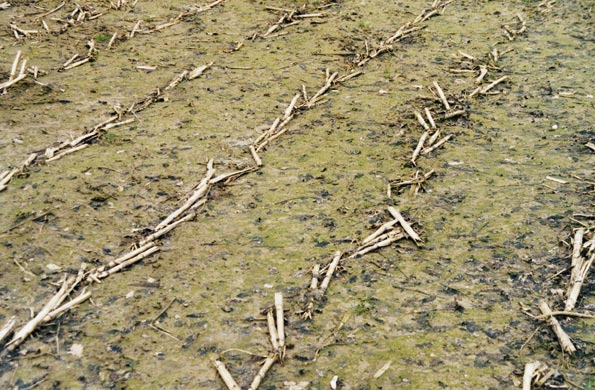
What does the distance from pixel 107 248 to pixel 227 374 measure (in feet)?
6.17

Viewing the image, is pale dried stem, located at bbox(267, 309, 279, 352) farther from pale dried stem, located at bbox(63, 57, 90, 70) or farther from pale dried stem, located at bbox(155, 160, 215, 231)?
pale dried stem, located at bbox(63, 57, 90, 70)

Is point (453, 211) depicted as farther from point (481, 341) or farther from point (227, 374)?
point (227, 374)

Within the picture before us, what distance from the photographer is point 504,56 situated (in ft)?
28.5

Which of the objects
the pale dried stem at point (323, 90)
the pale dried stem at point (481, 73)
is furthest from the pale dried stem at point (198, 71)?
the pale dried stem at point (481, 73)

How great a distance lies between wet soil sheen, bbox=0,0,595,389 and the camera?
4.31 metres

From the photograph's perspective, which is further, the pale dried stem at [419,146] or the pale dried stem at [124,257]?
the pale dried stem at [419,146]

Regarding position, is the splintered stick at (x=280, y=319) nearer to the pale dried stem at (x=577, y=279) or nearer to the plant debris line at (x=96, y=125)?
the pale dried stem at (x=577, y=279)

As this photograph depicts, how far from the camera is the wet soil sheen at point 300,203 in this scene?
431 centimetres

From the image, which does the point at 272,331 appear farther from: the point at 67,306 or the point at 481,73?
the point at 481,73

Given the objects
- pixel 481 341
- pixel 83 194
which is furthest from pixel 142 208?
pixel 481 341

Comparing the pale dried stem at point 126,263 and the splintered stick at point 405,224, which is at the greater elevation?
the splintered stick at point 405,224

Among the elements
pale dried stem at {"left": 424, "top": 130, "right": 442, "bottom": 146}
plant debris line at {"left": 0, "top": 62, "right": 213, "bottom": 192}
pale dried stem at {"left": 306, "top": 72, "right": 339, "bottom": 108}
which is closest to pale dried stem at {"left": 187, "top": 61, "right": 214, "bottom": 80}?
plant debris line at {"left": 0, "top": 62, "right": 213, "bottom": 192}

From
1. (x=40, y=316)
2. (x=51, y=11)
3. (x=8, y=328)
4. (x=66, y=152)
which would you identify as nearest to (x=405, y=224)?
(x=40, y=316)

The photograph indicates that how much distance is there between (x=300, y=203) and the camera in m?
5.93
